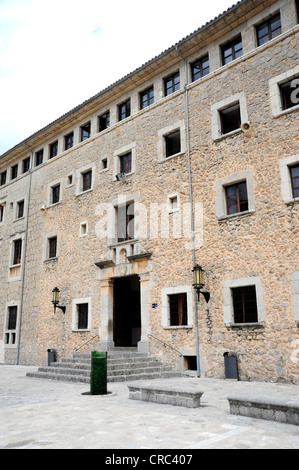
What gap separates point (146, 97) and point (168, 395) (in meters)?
12.3

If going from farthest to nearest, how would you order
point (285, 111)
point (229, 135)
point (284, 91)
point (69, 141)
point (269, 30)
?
1. point (69, 141)
2. point (229, 135)
3. point (269, 30)
4. point (284, 91)
5. point (285, 111)

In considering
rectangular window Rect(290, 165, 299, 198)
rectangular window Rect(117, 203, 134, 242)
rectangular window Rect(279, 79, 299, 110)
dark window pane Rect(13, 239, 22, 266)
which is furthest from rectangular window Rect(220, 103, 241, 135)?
dark window pane Rect(13, 239, 22, 266)

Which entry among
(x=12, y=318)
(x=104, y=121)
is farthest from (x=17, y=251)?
(x=104, y=121)

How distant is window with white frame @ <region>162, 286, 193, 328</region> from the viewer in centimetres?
1233

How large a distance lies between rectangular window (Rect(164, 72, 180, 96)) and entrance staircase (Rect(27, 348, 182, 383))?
9745mm

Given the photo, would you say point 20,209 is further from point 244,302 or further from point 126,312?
point 244,302

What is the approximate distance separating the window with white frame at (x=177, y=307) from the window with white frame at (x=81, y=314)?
13.2 feet

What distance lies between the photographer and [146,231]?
14148 mm

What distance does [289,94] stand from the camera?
37.6 ft

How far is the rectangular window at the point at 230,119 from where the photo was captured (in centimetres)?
1298

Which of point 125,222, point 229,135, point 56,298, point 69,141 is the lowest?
point 56,298
